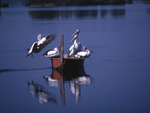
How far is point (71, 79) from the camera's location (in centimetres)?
1207

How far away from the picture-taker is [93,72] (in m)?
13.0

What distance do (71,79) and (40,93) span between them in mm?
1435

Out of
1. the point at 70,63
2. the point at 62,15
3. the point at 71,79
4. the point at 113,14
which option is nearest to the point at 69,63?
the point at 70,63

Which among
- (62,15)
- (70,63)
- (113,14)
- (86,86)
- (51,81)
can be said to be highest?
(70,63)

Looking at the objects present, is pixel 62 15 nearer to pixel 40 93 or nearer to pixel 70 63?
pixel 70 63

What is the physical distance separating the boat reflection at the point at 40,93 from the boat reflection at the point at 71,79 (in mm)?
293

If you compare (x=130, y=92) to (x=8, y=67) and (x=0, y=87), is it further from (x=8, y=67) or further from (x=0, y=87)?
(x=8, y=67)

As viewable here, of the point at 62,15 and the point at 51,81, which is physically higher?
the point at 51,81

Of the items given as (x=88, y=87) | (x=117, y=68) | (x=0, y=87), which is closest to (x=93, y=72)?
(x=117, y=68)

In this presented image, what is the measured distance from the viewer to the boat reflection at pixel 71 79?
1081cm

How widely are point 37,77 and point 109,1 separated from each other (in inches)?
4016

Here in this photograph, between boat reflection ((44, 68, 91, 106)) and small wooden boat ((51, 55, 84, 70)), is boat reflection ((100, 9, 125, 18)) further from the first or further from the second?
boat reflection ((44, 68, 91, 106))

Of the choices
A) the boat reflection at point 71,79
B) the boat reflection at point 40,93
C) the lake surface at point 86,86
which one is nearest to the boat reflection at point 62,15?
the lake surface at point 86,86

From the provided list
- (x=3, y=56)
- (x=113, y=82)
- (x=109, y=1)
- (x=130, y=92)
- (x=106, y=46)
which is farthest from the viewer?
(x=109, y=1)
